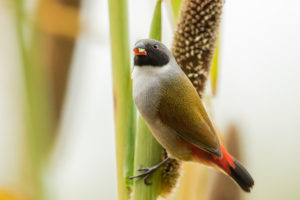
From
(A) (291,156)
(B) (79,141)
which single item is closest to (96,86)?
(B) (79,141)

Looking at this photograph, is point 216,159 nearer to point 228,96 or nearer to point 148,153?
point 148,153

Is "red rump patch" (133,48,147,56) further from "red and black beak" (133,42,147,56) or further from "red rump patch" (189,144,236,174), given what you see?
"red rump patch" (189,144,236,174)

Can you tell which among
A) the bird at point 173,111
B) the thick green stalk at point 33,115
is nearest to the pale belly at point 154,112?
the bird at point 173,111

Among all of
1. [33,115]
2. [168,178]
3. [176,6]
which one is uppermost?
[176,6]

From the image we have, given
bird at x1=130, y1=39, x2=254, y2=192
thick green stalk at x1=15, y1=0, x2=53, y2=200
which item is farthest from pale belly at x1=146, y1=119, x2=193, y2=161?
thick green stalk at x1=15, y1=0, x2=53, y2=200

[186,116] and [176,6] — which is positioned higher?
[176,6]

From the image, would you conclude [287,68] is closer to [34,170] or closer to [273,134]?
[273,134]

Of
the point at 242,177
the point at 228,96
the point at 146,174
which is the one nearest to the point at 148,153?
the point at 146,174

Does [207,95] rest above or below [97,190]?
above
